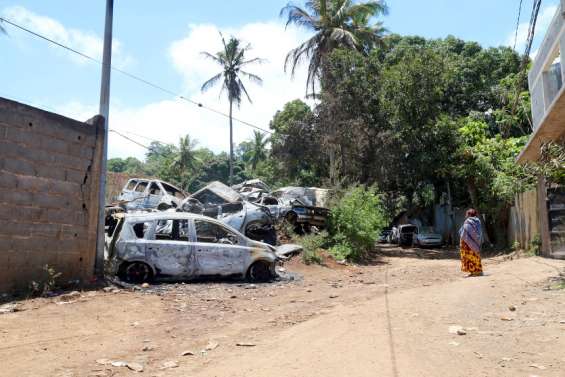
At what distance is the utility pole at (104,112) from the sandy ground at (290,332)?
0.97 meters

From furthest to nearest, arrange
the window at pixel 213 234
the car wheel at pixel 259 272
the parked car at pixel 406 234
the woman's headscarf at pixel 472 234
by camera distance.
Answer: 1. the parked car at pixel 406 234
2. the woman's headscarf at pixel 472 234
3. the car wheel at pixel 259 272
4. the window at pixel 213 234

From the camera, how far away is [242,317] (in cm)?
769

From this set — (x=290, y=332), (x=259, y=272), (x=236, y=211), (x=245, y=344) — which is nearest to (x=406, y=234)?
(x=236, y=211)

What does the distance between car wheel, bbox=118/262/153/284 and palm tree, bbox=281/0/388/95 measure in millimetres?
20741

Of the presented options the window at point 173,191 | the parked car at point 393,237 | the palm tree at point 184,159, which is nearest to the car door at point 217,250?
the window at point 173,191

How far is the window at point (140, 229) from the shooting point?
992cm

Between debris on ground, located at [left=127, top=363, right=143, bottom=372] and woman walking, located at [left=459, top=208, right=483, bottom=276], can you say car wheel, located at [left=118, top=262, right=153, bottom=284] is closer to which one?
debris on ground, located at [left=127, top=363, right=143, bottom=372]

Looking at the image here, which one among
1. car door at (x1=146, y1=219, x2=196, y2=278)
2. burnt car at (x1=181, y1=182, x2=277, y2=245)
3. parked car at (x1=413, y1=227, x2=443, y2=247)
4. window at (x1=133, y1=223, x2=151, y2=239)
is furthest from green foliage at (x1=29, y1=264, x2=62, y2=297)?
parked car at (x1=413, y1=227, x2=443, y2=247)

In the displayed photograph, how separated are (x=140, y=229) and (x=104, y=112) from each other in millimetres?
2510

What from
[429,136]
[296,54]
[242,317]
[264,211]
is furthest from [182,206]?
[296,54]

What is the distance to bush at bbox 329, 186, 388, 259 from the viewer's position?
58.5ft

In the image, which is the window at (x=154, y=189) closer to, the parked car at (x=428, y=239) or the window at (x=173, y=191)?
the window at (x=173, y=191)

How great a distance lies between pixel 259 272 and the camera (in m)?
11.4

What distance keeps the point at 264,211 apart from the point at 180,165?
1573 inches
